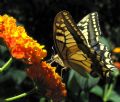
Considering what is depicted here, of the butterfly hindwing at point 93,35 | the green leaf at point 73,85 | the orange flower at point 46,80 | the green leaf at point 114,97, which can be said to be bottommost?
the green leaf at point 114,97

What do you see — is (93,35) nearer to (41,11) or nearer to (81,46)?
(81,46)

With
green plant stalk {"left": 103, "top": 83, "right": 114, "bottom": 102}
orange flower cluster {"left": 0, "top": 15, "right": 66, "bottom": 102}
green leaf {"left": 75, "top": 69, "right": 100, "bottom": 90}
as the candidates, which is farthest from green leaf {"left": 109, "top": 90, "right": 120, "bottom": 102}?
orange flower cluster {"left": 0, "top": 15, "right": 66, "bottom": 102}

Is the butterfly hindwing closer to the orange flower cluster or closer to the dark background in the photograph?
the orange flower cluster

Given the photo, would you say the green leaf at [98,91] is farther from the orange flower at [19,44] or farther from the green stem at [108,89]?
the orange flower at [19,44]

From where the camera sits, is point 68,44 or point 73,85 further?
point 73,85

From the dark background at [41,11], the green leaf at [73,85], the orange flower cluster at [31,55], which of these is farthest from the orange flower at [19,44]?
the dark background at [41,11]

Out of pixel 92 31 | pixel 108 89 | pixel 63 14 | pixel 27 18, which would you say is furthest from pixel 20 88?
pixel 63 14

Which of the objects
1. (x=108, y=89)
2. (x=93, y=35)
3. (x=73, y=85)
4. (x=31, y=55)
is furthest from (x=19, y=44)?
(x=108, y=89)
